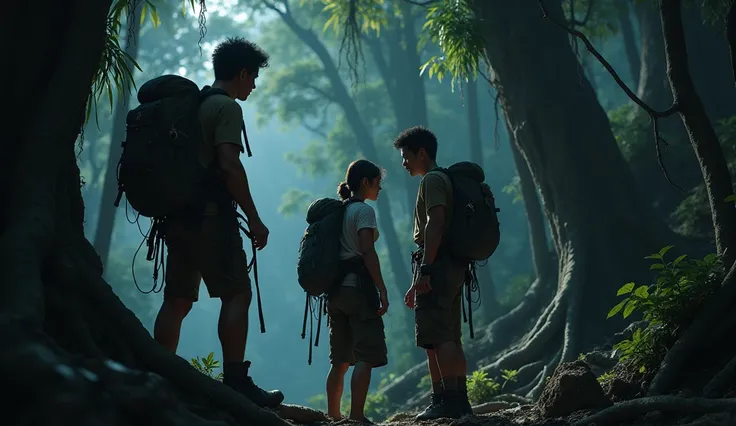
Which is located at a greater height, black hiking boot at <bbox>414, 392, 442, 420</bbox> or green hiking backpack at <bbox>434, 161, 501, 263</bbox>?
green hiking backpack at <bbox>434, 161, 501, 263</bbox>

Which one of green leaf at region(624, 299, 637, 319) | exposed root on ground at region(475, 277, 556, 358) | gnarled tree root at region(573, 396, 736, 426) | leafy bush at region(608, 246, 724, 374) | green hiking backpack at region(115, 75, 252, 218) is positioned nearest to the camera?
gnarled tree root at region(573, 396, 736, 426)

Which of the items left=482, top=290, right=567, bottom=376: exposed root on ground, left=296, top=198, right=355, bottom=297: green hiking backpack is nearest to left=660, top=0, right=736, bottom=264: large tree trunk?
left=296, top=198, right=355, bottom=297: green hiking backpack

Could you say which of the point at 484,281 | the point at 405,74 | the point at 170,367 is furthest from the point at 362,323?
the point at 405,74

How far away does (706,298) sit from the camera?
4.72m

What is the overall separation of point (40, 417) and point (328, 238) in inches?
121

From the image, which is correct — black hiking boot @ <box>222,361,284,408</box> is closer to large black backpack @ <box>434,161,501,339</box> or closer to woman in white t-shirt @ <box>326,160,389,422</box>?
woman in white t-shirt @ <box>326,160,389,422</box>

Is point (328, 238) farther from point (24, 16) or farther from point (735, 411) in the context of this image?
point (735, 411)

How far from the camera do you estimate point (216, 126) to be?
4441 mm

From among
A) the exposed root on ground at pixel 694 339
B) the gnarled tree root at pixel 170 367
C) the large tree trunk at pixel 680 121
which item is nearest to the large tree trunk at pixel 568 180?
the large tree trunk at pixel 680 121

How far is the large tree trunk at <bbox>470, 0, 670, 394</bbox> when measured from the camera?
9.18m

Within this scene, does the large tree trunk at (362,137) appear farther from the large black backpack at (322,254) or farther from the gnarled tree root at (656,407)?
the gnarled tree root at (656,407)

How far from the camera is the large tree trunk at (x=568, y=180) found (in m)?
9.18

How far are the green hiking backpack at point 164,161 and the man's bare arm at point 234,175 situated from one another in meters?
0.09

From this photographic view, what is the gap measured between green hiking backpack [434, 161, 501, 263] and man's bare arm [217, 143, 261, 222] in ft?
4.99
